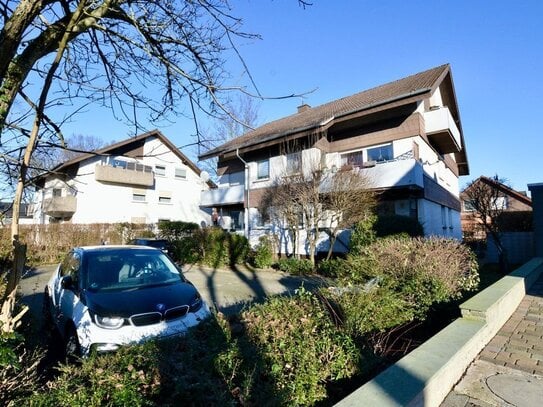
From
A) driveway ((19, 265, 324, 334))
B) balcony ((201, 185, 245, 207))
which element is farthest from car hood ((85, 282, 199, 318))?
balcony ((201, 185, 245, 207))

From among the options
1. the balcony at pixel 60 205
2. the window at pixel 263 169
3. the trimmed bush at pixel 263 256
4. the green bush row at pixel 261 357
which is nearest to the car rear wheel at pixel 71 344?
the green bush row at pixel 261 357

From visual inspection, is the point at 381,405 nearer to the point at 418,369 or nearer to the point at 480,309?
the point at 418,369

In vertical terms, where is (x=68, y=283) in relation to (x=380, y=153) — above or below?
below

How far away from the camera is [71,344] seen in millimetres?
4414

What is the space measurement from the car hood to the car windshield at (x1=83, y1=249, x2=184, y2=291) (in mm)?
261

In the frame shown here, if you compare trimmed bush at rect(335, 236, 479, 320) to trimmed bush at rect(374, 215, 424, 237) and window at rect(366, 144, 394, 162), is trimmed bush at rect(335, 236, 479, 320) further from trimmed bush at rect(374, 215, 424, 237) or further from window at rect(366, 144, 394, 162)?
window at rect(366, 144, 394, 162)

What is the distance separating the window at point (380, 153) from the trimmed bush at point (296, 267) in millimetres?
6814

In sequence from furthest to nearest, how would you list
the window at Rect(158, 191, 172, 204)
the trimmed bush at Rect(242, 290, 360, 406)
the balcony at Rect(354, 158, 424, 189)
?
the window at Rect(158, 191, 172, 204)
the balcony at Rect(354, 158, 424, 189)
the trimmed bush at Rect(242, 290, 360, 406)

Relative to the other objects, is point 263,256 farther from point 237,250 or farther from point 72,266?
point 72,266

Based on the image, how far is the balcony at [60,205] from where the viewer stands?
27766 millimetres

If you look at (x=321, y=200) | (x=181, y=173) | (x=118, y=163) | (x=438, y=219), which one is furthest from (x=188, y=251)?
(x=181, y=173)

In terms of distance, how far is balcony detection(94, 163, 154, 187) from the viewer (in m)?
27.2

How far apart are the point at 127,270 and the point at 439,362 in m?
4.68

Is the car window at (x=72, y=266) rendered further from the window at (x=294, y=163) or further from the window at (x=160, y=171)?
the window at (x=160, y=171)
